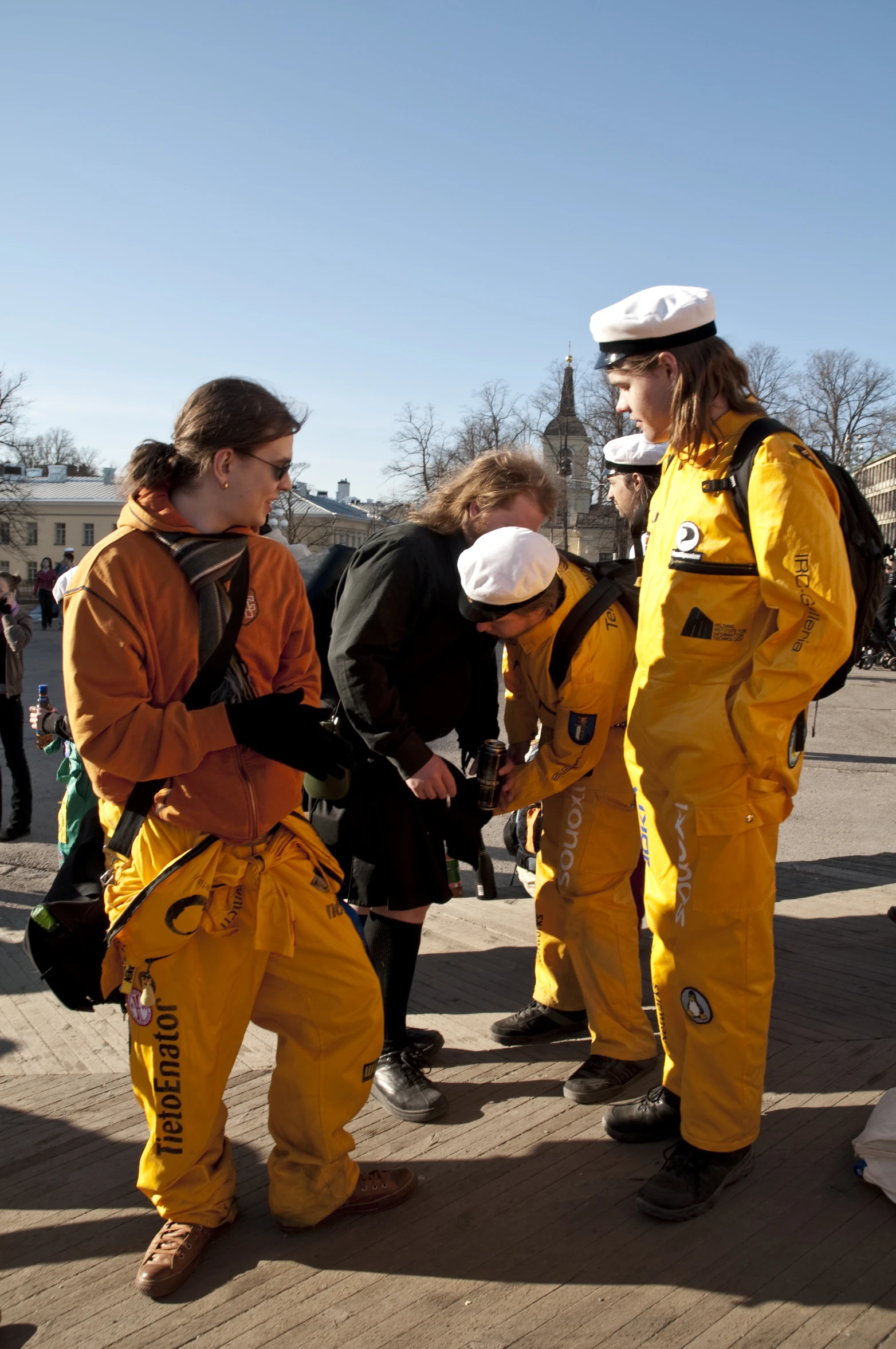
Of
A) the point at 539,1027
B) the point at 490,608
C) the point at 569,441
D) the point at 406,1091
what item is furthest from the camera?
the point at 569,441

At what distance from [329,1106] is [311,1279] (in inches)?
14.3

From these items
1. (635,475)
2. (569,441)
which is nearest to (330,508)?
(569,441)

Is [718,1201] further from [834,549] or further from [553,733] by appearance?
[834,549]

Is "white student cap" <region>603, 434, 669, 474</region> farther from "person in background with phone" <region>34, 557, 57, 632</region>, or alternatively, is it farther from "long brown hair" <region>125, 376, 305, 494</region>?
"person in background with phone" <region>34, 557, 57, 632</region>

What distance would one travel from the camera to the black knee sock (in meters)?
3.28

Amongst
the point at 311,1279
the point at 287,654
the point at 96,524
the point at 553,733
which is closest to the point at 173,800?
the point at 287,654

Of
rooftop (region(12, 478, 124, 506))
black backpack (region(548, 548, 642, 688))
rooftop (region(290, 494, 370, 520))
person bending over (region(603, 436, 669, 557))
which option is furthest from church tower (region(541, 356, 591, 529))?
rooftop (region(12, 478, 124, 506))

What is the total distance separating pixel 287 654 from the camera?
2561 millimetres

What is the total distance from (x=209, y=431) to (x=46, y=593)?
32.7 m

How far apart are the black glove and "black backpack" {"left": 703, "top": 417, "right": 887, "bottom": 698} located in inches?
43.9

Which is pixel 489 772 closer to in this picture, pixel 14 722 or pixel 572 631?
pixel 572 631

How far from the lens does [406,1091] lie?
3139 millimetres

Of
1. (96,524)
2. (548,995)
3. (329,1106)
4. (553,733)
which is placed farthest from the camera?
(96,524)

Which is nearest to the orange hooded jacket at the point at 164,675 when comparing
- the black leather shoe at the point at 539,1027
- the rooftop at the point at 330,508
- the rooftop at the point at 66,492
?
the black leather shoe at the point at 539,1027
